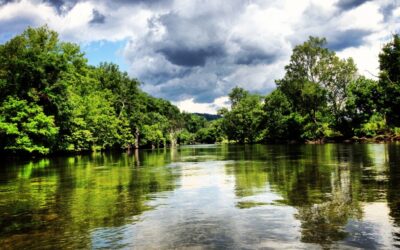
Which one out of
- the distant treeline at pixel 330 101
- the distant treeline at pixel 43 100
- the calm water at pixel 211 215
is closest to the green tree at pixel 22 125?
the distant treeline at pixel 43 100

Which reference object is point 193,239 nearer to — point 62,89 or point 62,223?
point 62,223

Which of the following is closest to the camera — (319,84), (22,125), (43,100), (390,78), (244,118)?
(22,125)

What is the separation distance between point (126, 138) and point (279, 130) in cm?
4594

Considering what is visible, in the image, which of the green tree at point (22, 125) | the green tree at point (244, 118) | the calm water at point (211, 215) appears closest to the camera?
the calm water at point (211, 215)

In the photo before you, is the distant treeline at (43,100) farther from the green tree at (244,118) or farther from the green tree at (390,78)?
the green tree at (244,118)

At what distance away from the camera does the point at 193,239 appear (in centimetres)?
845

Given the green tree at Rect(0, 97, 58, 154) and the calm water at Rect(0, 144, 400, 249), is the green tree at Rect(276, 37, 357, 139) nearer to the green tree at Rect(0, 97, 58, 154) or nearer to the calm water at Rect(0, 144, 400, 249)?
the green tree at Rect(0, 97, 58, 154)

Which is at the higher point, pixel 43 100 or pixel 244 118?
pixel 244 118

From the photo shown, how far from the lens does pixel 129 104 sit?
112m

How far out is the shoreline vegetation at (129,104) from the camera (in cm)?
5506

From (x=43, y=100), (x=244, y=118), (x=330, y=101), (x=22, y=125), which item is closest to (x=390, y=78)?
(x=330, y=101)

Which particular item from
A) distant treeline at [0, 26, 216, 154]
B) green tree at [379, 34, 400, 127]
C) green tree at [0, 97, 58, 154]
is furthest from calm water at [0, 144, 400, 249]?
green tree at [379, 34, 400, 127]

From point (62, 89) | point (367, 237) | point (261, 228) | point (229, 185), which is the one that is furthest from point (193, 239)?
point (62, 89)

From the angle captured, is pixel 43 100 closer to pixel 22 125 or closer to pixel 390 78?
pixel 22 125
